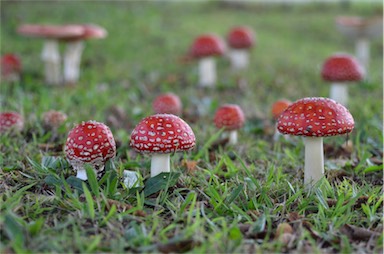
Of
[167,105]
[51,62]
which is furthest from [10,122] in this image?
[51,62]

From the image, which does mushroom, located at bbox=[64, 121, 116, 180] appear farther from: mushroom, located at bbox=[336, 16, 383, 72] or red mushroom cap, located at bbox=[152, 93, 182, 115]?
mushroom, located at bbox=[336, 16, 383, 72]

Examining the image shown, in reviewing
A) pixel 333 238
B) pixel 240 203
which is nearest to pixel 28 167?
pixel 240 203

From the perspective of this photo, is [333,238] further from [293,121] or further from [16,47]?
[16,47]

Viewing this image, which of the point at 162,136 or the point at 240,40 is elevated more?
the point at 240,40

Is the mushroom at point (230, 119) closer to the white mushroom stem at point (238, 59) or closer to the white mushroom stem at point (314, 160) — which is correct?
the white mushroom stem at point (314, 160)

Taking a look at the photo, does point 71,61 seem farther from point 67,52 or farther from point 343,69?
point 343,69

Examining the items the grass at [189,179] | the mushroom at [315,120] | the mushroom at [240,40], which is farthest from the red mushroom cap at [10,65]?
the mushroom at [315,120]
